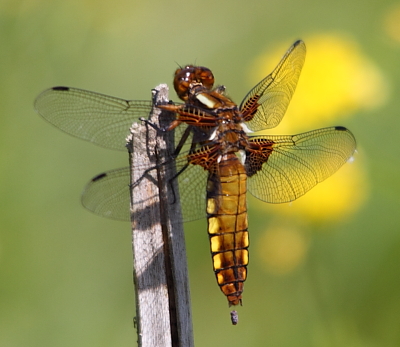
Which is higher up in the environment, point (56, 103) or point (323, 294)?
point (56, 103)

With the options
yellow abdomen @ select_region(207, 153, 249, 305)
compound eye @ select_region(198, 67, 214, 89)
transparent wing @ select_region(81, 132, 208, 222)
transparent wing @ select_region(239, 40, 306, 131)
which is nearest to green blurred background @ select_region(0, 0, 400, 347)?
transparent wing @ select_region(239, 40, 306, 131)

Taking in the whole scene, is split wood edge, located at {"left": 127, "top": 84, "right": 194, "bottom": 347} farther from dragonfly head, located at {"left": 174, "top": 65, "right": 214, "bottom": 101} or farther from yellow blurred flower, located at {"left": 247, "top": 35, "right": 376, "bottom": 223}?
yellow blurred flower, located at {"left": 247, "top": 35, "right": 376, "bottom": 223}

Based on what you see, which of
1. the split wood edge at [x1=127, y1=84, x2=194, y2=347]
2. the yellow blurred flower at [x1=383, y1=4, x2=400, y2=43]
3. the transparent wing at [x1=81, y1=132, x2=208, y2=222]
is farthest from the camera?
the yellow blurred flower at [x1=383, y1=4, x2=400, y2=43]

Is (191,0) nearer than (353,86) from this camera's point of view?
No

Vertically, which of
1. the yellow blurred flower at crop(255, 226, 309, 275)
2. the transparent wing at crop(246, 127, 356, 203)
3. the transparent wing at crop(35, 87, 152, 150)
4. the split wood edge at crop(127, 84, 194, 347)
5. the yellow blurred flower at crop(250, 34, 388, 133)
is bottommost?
the split wood edge at crop(127, 84, 194, 347)

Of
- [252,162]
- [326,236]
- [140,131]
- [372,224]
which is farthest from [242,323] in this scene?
[140,131]

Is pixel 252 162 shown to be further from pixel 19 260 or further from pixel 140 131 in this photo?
pixel 19 260

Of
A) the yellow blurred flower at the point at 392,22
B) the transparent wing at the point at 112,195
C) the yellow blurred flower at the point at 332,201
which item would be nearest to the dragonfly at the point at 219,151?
the transparent wing at the point at 112,195
